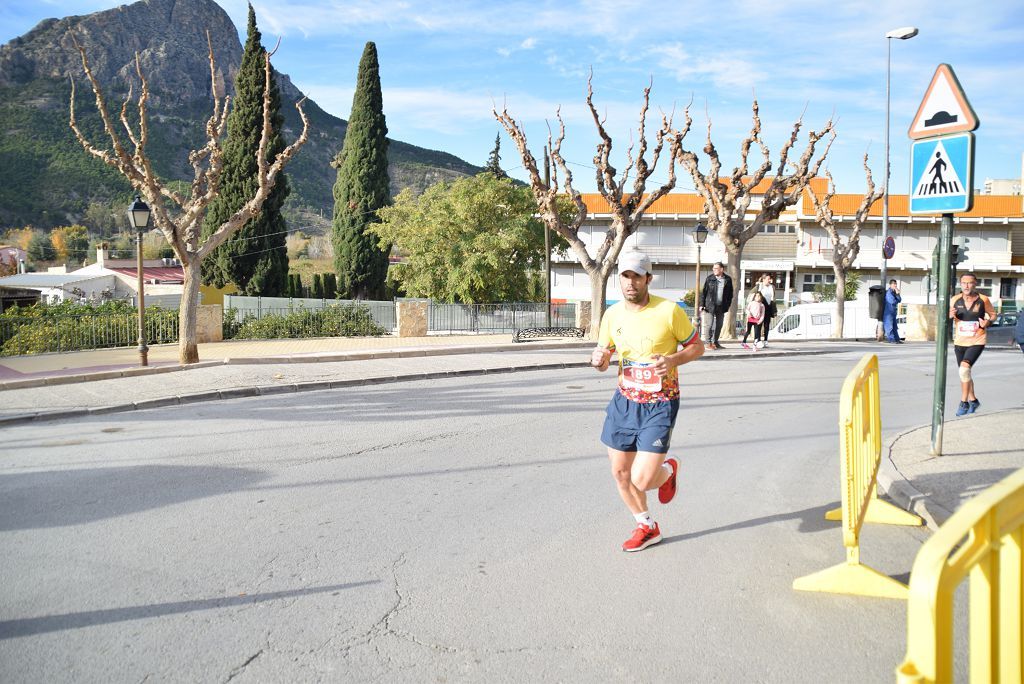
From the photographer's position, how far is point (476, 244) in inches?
1497

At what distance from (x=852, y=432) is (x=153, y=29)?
567 ft

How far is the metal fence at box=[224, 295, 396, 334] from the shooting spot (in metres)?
29.8

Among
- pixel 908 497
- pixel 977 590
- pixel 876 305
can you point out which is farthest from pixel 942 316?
pixel 977 590

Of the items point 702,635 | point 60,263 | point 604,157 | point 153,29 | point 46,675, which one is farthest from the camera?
point 153,29

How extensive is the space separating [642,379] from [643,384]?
3 centimetres

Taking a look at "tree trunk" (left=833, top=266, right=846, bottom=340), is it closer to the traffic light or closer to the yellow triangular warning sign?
the traffic light

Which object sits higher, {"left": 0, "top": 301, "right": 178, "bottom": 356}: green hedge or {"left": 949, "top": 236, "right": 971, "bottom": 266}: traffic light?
{"left": 949, "top": 236, "right": 971, "bottom": 266}: traffic light

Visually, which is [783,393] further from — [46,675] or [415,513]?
[46,675]

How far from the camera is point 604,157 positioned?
955 inches

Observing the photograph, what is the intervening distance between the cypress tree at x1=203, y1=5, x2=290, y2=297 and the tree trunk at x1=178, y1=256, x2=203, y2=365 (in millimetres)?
23978

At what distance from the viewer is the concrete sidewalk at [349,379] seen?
693 cm

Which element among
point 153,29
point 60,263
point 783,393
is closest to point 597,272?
point 783,393

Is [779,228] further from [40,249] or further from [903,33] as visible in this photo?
[40,249]

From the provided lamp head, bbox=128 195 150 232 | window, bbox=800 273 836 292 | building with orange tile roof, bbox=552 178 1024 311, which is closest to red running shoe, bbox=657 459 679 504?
lamp head, bbox=128 195 150 232
